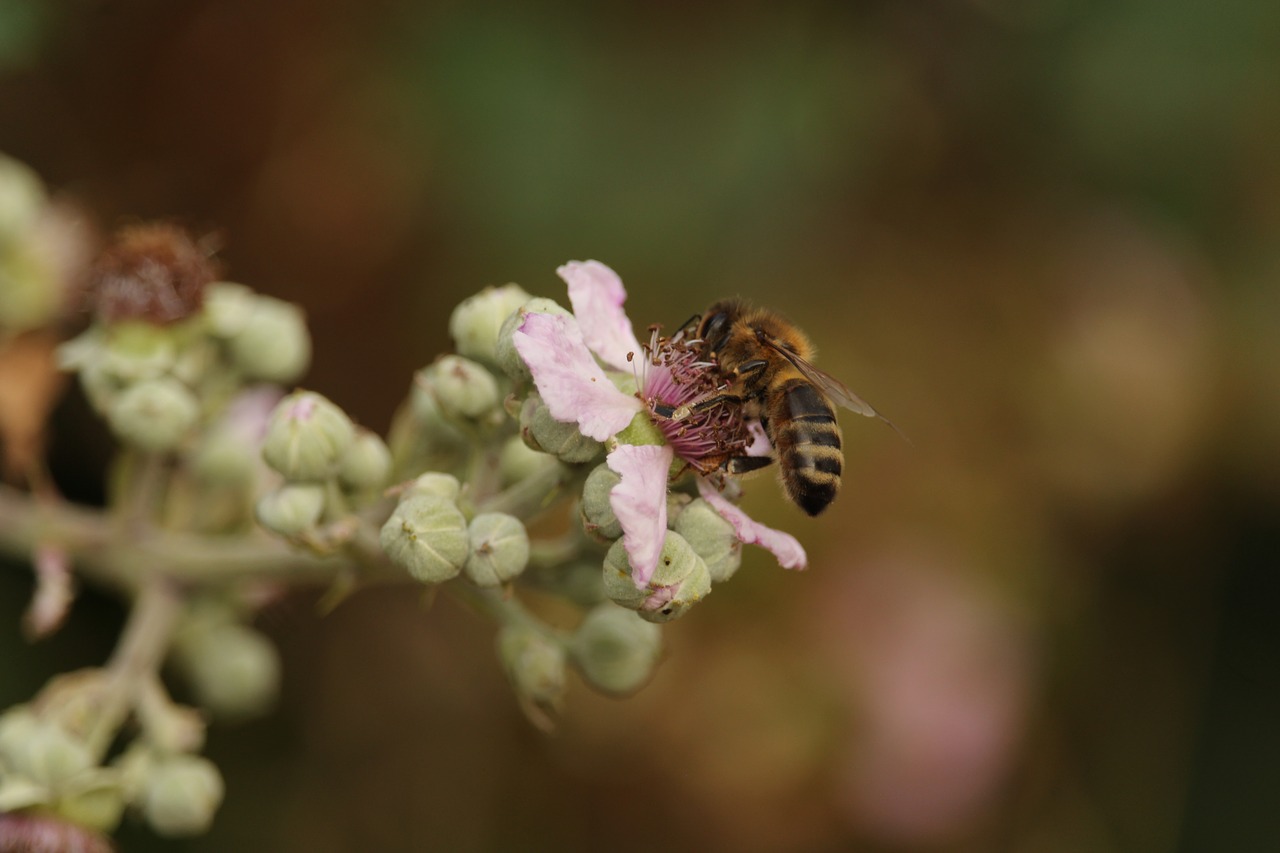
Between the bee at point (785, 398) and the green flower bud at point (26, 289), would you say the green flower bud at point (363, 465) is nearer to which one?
the bee at point (785, 398)

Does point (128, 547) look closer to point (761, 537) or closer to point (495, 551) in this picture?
point (495, 551)

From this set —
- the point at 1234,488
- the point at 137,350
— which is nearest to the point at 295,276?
the point at 137,350

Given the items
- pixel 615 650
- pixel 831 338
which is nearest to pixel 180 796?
pixel 615 650

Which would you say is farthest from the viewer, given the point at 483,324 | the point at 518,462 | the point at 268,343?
the point at 268,343

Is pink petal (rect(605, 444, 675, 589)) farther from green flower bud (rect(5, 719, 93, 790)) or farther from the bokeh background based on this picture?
the bokeh background

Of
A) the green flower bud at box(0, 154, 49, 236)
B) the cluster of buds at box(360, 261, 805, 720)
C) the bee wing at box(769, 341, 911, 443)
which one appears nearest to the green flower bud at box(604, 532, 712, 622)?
the cluster of buds at box(360, 261, 805, 720)

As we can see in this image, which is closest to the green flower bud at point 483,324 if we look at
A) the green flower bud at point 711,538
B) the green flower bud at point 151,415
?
the green flower bud at point 711,538

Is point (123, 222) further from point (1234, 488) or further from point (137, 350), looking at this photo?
point (1234, 488)
